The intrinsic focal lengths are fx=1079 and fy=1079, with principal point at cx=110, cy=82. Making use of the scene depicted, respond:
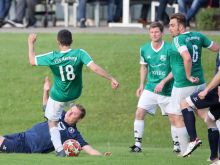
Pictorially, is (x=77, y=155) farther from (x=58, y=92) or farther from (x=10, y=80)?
(x=10, y=80)

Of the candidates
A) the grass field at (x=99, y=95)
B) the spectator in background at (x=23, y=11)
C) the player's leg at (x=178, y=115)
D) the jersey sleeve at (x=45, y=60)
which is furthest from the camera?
the spectator in background at (x=23, y=11)

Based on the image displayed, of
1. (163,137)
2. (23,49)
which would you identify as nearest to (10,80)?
(23,49)

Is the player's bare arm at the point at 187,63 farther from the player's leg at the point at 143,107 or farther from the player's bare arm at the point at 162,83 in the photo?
the player's leg at the point at 143,107

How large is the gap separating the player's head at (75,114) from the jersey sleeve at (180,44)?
1668 mm

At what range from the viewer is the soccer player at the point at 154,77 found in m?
17.2

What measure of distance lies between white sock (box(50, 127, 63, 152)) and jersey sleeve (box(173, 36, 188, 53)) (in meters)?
2.16

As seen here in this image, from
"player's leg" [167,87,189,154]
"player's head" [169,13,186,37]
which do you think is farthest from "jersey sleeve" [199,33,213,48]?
"player's leg" [167,87,189,154]

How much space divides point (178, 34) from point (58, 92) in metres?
2.00

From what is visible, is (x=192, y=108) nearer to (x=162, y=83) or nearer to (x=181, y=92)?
(x=181, y=92)

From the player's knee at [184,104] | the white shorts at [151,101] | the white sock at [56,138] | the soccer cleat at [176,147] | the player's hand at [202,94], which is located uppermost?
the player's hand at [202,94]

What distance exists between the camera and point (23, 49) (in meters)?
25.6

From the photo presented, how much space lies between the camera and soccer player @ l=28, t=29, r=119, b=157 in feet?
51.1

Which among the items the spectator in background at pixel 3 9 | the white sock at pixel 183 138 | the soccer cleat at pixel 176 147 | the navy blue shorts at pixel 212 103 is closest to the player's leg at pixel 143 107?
the soccer cleat at pixel 176 147

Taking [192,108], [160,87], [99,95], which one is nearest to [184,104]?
[192,108]
